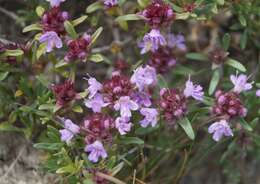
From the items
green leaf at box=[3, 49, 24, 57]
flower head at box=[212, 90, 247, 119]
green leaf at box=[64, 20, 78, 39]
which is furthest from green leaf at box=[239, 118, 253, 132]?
green leaf at box=[3, 49, 24, 57]

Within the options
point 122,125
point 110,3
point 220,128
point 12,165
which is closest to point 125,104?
point 122,125

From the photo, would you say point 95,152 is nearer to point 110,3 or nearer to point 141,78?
point 141,78

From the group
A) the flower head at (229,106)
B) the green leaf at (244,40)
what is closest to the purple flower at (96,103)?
the flower head at (229,106)

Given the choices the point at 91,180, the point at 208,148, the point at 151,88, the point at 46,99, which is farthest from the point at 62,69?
the point at 208,148

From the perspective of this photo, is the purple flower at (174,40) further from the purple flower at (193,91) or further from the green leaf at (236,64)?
the purple flower at (193,91)

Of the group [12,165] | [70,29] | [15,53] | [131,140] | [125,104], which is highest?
[70,29]

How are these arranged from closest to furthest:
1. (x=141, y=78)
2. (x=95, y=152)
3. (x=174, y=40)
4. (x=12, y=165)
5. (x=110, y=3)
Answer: (x=95, y=152) < (x=141, y=78) < (x=110, y=3) < (x=12, y=165) < (x=174, y=40)
